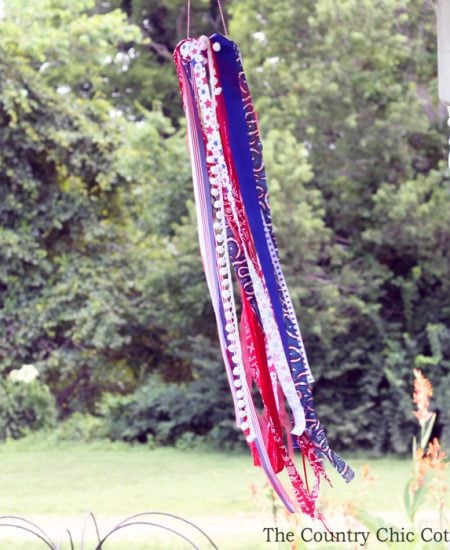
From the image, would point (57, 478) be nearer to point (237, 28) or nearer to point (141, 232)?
point (141, 232)

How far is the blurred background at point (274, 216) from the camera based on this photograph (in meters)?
6.25

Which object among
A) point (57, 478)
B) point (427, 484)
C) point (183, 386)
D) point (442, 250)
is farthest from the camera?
point (183, 386)

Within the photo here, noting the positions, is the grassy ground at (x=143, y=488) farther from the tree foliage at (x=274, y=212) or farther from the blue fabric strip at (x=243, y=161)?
the blue fabric strip at (x=243, y=161)

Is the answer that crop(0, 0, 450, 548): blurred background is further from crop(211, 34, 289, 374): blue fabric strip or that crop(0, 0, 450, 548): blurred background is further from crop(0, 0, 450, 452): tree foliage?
crop(211, 34, 289, 374): blue fabric strip

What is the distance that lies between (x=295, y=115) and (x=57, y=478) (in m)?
3.02

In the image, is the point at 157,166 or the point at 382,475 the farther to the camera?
the point at 157,166

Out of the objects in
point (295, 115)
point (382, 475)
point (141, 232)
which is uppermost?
point (295, 115)

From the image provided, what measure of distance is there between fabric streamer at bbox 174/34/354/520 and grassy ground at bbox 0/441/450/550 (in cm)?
258

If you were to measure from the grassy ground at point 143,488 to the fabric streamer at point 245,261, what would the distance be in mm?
2583

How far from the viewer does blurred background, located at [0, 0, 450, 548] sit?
6.25 metres

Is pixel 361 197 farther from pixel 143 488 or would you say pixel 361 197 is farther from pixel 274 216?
pixel 143 488

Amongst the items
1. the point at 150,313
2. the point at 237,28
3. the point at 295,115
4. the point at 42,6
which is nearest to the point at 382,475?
the point at 150,313

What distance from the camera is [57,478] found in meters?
5.62

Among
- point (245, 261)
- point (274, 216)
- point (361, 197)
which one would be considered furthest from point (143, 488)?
point (245, 261)
